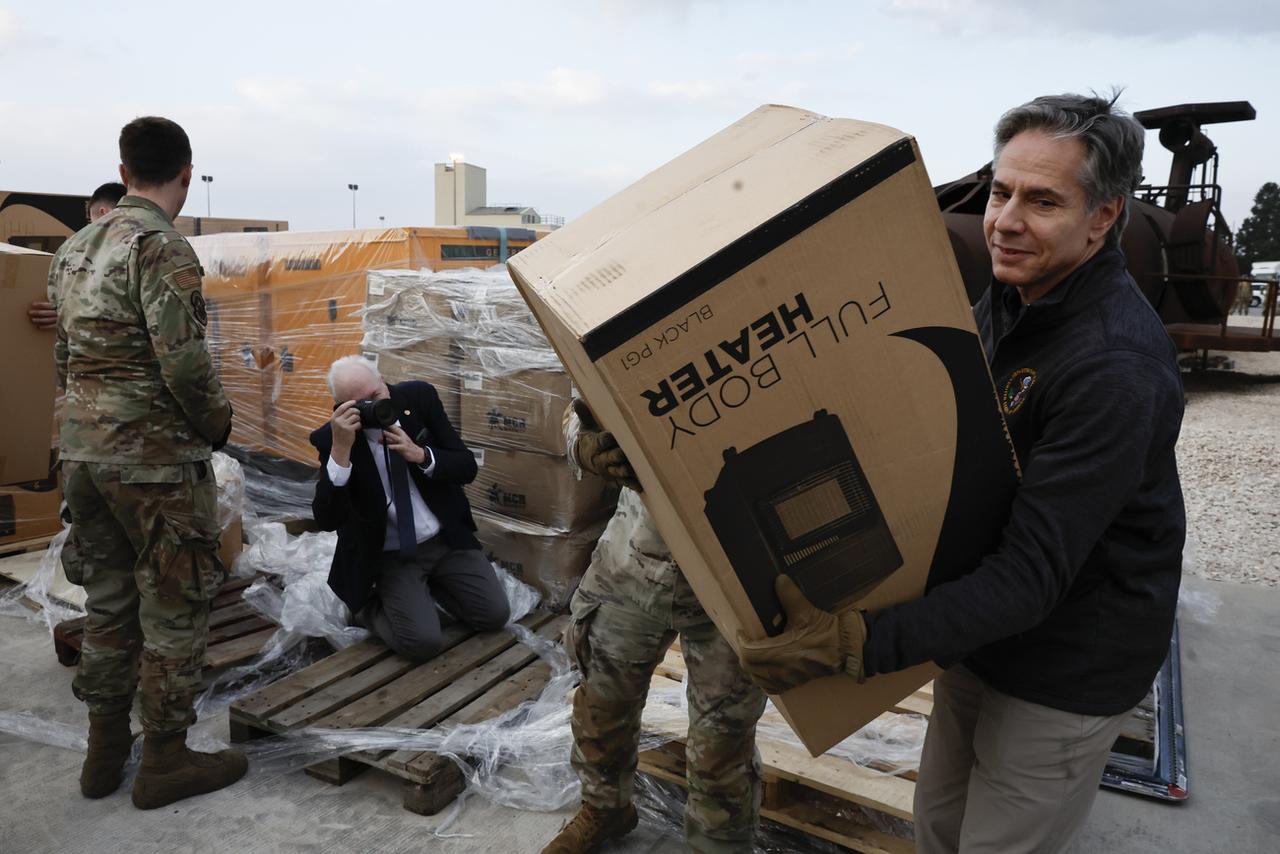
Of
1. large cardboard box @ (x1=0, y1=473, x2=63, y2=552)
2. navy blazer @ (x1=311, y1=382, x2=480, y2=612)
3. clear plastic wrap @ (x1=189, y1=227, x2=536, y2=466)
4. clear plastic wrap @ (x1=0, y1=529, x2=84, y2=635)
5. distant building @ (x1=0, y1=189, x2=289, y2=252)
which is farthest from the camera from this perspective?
distant building @ (x1=0, y1=189, x2=289, y2=252)

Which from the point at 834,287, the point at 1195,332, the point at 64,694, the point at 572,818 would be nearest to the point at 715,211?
the point at 834,287

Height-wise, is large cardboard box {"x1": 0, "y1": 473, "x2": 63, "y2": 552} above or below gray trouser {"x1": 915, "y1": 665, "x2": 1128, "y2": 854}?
below

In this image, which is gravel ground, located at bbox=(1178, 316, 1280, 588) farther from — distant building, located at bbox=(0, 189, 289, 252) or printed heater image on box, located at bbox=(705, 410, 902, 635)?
distant building, located at bbox=(0, 189, 289, 252)

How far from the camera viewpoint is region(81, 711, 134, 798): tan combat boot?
2.49 m

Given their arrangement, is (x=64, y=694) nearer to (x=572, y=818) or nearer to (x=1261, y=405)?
(x=572, y=818)

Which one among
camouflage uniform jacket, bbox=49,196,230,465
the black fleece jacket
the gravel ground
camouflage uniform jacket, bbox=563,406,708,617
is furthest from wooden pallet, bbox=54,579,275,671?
the gravel ground

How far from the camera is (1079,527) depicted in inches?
44.2

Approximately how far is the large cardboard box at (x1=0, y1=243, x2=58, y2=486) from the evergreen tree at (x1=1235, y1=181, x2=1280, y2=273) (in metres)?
39.7

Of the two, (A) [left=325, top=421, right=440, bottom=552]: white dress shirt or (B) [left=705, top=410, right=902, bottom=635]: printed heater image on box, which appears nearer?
(B) [left=705, top=410, right=902, bottom=635]: printed heater image on box

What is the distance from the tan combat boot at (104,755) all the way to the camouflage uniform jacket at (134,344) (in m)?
0.79

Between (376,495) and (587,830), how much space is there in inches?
59.4

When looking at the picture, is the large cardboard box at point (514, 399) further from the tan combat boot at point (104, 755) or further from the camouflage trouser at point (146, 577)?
the tan combat boot at point (104, 755)

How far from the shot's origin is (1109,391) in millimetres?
1118

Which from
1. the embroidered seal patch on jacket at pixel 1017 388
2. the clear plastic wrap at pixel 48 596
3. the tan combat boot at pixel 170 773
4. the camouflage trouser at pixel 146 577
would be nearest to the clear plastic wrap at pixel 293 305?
the clear plastic wrap at pixel 48 596
